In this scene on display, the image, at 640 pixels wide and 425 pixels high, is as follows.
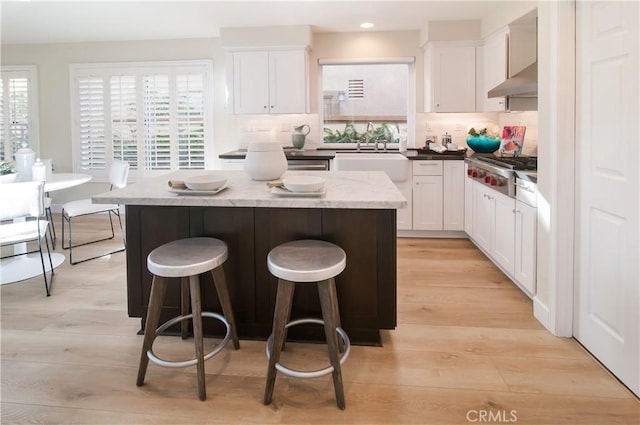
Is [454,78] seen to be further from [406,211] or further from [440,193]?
[406,211]

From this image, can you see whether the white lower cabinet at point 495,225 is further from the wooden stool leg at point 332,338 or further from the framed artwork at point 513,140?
the wooden stool leg at point 332,338

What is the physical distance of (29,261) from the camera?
4129 millimetres

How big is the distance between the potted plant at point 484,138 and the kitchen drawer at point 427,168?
527 millimetres

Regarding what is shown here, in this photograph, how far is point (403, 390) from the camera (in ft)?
6.89

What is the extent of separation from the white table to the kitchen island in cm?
178

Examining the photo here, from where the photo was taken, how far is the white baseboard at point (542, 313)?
2.72m

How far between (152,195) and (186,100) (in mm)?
4088

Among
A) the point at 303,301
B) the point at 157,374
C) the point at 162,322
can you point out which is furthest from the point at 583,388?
the point at 162,322

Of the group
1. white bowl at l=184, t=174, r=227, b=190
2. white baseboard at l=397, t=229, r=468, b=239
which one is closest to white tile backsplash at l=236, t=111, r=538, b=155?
white baseboard at l=397, t=229, r=468, b=239

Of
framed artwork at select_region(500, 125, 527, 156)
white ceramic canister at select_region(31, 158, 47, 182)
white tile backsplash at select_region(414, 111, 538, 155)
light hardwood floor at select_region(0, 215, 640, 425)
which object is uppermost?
white tile backsplash at select_region(414, 111, 538, 155)

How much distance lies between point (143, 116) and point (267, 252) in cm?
450

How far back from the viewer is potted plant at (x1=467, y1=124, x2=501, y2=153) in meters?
5.00

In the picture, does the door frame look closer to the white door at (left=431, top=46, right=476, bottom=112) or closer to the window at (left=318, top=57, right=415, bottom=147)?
the white door at (left=431, top=46, right=476, bottom=112)

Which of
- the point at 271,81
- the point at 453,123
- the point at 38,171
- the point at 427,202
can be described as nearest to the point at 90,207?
the point at 38,171
